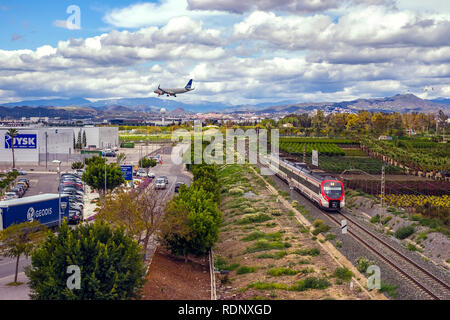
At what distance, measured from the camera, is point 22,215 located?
105 feet

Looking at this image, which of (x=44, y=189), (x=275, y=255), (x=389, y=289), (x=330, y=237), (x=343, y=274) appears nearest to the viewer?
(x=389, y=289)

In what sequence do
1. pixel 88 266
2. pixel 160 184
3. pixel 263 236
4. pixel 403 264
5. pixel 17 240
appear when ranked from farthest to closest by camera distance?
1. pixel 160 184
2. pixel 263 236
3. pixel 403 264
4. pixel 17 240
5. pixel 88 266

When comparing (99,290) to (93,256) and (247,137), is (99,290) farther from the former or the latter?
(247,137)

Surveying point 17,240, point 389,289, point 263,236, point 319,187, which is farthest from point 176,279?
point 319,187

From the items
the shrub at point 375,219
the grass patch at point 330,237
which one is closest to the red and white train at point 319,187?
the shrub at point 375,219

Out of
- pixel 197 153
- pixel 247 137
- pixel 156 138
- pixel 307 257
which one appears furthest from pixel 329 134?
pixel 307 257

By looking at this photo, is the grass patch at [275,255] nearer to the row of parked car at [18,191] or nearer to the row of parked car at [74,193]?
the row of parked car at [74,193]

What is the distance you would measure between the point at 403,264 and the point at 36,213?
2499cm

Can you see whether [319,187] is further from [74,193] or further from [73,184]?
[73,184]

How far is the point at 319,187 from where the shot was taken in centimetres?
3984

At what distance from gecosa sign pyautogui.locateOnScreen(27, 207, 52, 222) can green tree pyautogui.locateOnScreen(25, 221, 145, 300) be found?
14598 mm

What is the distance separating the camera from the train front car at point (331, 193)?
38781 mm

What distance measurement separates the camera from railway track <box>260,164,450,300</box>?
21.4 meters

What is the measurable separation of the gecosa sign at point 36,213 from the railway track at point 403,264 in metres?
22.3
